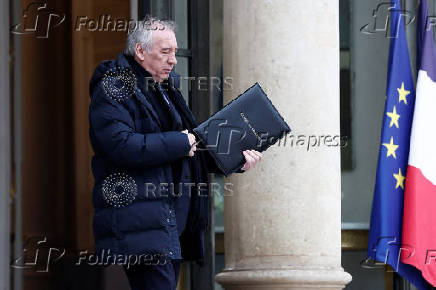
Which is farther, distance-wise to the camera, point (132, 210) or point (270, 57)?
point (270, 57)

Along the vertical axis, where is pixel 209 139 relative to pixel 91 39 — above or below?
below

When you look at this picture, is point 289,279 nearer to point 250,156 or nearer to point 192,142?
point 250,156

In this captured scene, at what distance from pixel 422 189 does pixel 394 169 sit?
25 cm

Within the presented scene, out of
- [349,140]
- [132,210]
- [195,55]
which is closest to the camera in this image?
[132,210]

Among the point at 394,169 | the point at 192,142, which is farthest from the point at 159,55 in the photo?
the point at 394,169

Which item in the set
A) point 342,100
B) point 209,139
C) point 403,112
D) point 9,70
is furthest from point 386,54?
point 209,139

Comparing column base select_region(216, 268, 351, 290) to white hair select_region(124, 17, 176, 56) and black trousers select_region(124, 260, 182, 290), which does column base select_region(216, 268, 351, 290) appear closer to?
black trousers select_region(124, 260, 182, 290)

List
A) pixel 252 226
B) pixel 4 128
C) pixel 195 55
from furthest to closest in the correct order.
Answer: pixel 195 55 < pixel 4 128 < pixel 252 226

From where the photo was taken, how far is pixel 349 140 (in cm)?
1012

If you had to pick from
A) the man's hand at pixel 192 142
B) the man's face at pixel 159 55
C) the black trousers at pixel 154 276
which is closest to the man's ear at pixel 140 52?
the man's face at pixel 159 55

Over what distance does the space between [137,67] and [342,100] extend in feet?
13.1

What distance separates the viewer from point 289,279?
734cm

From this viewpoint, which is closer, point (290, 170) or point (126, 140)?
point (126, 140)

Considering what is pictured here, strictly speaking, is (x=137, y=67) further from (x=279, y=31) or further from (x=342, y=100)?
(x=342, y=100)
